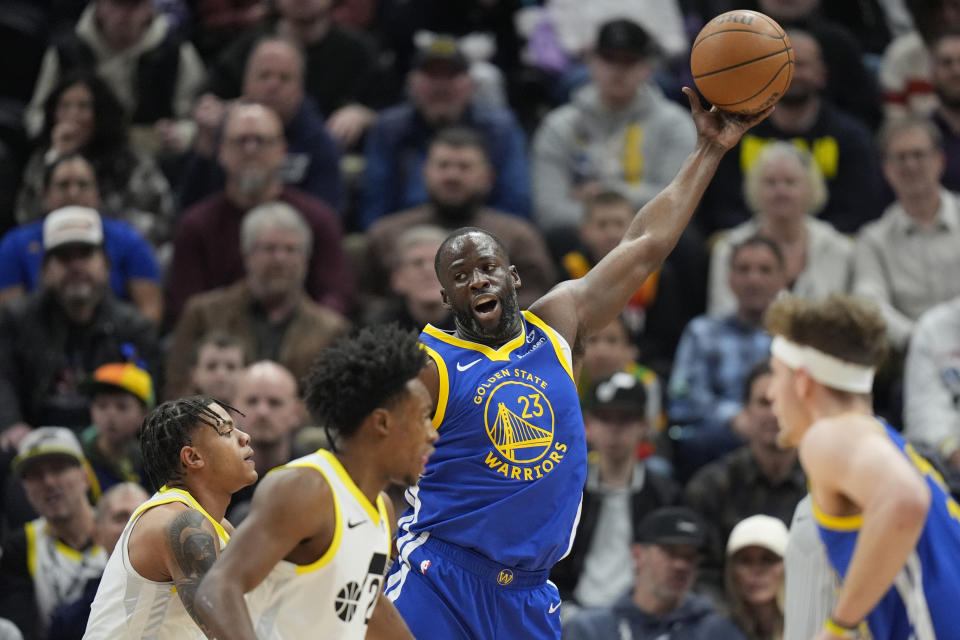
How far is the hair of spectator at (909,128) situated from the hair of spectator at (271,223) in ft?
14.0

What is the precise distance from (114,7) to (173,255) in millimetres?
2474

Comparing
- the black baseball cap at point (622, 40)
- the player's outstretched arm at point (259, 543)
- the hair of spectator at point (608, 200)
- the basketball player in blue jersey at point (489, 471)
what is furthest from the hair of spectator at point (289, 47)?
the player's outstretched arm at point (259, 543)

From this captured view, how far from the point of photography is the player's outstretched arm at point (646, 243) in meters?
6.32

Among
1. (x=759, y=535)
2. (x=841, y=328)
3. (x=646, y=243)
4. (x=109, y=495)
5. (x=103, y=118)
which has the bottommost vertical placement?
(x=759, y=535)

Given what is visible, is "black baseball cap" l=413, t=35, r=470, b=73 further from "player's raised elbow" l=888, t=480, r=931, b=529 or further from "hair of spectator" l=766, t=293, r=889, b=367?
"player's raised elbow" l=888, t=480, r=931, b=529

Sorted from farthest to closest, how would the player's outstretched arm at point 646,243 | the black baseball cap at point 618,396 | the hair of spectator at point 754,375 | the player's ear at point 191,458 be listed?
the hair of spectator at point 754,375 → the black baseball cap at point 618,396 → the player's outstretched arm at point 646,243 → the player's ear at point 191,458

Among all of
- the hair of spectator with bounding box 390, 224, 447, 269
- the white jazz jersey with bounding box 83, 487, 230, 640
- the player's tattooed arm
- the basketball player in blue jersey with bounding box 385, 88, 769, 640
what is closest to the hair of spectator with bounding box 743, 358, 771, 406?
the hair of spectator with bounding box 390, 224, 447, 269

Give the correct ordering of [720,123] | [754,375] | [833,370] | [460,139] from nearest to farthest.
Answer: [833,370]
[720,123]
[754,375]
[460,139]

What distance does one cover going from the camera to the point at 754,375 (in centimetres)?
927

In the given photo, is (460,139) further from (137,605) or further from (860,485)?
(860,485)

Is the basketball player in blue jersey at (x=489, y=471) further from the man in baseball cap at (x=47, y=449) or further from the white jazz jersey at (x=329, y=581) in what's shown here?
the man in baseball cap at (x=47, y=449)

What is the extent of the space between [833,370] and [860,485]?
53 centimetres

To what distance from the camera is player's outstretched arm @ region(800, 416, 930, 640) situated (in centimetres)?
452

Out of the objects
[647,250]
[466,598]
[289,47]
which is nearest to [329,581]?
[466,598]
